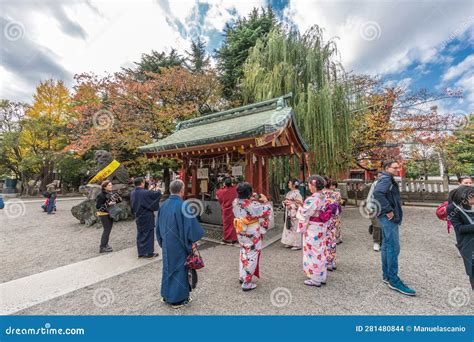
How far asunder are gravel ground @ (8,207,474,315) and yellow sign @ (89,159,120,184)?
4263 millimetres

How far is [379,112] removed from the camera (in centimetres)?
1078

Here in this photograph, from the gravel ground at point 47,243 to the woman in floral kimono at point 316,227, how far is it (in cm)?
461

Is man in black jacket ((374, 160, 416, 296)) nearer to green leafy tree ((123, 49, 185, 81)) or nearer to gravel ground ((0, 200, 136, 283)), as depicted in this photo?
gravel ground ((0, 200, 136, 283))

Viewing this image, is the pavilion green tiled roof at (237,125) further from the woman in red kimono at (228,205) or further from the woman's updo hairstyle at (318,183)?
the woman's updo hairstyle at (318,183)

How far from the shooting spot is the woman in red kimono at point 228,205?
17.7 ft

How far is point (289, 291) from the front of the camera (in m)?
3.16

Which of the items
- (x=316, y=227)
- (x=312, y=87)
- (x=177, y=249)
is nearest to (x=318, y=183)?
(x=316, y=227)

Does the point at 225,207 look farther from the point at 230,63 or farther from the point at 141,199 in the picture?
the point at 230,63

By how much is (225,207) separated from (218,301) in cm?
271

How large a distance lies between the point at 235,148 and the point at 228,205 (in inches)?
71.1

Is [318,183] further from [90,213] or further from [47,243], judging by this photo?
[90,213]
